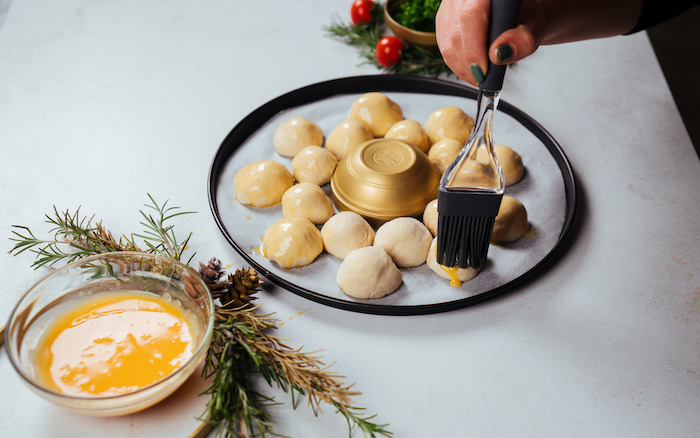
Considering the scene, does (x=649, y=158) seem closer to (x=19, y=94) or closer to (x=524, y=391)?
(x=524, y=391)

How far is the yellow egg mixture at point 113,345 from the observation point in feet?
2.30

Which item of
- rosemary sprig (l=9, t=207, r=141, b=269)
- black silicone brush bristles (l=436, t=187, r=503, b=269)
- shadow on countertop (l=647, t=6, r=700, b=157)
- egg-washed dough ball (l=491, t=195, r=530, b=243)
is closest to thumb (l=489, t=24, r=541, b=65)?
black silicone brush bristles (l=436, t=187, r=503, b=269)

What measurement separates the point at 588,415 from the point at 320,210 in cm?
60

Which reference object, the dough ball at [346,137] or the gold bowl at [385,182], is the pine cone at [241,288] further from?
the dough ball at [346,137]

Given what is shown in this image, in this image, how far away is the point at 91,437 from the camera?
0.72 metres

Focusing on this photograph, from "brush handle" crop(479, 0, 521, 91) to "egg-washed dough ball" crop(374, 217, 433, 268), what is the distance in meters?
0.30

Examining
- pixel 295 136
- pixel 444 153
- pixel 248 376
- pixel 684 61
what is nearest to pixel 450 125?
pixel 444 153

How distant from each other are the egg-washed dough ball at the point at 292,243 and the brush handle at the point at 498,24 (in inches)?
16.2

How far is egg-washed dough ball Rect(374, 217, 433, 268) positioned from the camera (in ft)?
3.28

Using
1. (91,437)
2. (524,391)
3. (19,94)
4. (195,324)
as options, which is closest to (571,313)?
(524,391)

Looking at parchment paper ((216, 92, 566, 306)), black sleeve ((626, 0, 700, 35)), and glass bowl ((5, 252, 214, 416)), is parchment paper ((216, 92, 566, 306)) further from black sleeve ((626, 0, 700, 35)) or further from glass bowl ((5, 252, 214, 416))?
black sleeve ((626, 0, 700, 35))

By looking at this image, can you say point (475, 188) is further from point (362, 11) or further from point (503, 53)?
point (362, 11)

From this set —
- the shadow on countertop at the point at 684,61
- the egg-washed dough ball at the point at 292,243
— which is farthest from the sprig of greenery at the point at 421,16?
the shadow on countertop at the point at 684,61

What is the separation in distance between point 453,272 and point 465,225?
105 mm
